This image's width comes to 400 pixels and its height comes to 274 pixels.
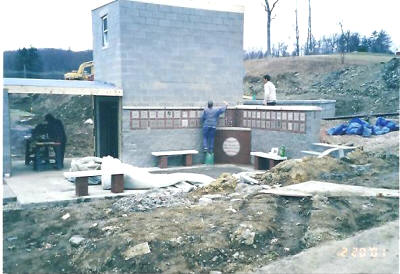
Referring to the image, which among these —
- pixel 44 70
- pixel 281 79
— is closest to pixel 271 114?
pixel 281 79

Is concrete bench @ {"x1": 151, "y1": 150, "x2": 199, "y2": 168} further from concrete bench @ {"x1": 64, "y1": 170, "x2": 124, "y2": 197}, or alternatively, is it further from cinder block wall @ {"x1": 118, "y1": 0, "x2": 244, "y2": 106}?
concrete bench @ {"x1": 64, "y1": 170, "x2": 124, "y2": 197}

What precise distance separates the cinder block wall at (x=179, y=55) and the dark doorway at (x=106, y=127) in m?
1.61

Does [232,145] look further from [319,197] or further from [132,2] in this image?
[319,197]

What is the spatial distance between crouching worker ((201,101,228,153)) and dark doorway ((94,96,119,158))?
2.88 metres

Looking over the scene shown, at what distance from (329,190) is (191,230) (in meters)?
2.79

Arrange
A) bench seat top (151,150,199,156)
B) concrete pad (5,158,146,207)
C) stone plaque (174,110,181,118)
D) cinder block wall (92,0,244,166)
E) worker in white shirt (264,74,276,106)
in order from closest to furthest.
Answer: concrete pad (5,158,146,207)
cinder block wall (92,0,244,166)
bench seat top (151,150,199,156)
worker in white shirt (264,74,276,106)
stone plaque (174,110,181,118)

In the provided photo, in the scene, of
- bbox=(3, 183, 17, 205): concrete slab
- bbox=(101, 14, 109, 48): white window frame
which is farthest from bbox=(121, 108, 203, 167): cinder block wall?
bbox=(3, 183, 17, 205): concrete slab

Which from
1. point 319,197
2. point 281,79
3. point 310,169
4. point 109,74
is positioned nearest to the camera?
point 319,197

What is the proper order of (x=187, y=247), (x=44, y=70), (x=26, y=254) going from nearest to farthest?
(x=187, y=247), (x=26, y=254), (x=44, y=70)

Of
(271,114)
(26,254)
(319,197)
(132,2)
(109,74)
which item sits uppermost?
(132,2)

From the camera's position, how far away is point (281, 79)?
3444 centimetres

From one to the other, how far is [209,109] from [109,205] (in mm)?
5895

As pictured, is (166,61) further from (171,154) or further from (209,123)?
(171,154)

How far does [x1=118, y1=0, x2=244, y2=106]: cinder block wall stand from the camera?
12961 millimetres
